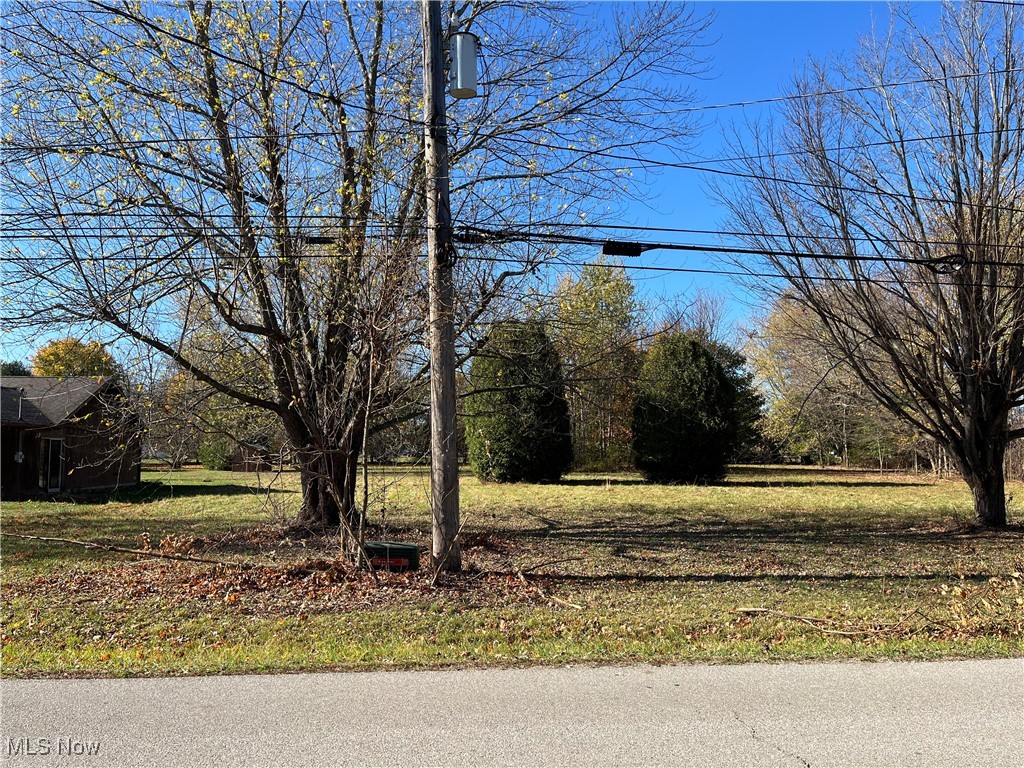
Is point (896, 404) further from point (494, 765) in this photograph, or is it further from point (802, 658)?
point (494, 765)

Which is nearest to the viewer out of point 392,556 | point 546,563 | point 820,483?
point 392,556

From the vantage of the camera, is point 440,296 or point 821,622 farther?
point 440,296

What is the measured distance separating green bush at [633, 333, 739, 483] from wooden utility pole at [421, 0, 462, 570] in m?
17.0

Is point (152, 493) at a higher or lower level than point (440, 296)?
lower

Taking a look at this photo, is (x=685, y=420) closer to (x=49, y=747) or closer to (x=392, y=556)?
(x=392, y=556)

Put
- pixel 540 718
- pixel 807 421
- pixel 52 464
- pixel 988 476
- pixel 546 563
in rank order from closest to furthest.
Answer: pixel 540 718, pixel 546 563, pixel 988 476, pixel 52 464, pixel 807 421

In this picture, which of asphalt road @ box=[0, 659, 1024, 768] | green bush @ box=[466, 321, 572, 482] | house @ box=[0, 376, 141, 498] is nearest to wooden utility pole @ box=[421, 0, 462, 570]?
asphalt road @ box=[0, 659, 1024, 768]

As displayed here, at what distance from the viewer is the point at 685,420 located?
83.7ft

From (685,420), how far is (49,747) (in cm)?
2294

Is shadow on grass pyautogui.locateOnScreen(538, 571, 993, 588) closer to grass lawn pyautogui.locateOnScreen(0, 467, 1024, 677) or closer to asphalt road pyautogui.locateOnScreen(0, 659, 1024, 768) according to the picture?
grass lawn pyautogui.locateOnScreen(0, 467, 1024, 677)

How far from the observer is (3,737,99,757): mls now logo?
4.05 metres

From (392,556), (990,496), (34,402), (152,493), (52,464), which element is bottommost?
(152,493)

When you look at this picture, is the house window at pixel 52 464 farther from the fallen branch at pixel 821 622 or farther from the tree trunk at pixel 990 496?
the tree trunk at pixel 990 496

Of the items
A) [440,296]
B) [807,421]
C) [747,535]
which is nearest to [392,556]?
[440,296]
